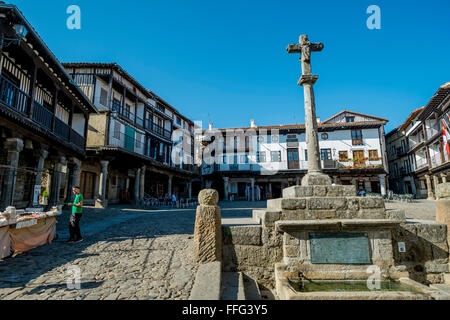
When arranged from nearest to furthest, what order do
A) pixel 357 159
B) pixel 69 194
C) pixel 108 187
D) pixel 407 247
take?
pixel 407 247 → pixel 69 194 → pixel 108 187 → pixel 357 159

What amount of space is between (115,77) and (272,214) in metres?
17.1

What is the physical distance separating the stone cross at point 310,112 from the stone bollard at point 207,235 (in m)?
2.05

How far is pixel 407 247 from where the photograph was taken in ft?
13.5

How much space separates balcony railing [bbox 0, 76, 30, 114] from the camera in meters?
7.24

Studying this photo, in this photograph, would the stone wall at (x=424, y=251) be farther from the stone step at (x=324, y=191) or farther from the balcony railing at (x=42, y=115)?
the balcony railing at (x=42, y=115)

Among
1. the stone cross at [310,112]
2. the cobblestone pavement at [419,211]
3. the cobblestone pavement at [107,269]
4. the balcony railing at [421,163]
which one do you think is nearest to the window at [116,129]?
the cobblestone pavement at [107,269]

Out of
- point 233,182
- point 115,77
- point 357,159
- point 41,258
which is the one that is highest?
point 115,77

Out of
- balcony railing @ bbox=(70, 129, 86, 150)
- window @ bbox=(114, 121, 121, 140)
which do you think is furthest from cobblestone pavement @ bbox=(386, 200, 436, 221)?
window @ bbox=(114, 121, 121, 140)

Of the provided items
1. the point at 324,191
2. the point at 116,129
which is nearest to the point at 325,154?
the point at 116,129

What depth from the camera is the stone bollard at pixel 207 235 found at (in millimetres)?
3652

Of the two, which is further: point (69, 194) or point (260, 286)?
point (69, 194)
